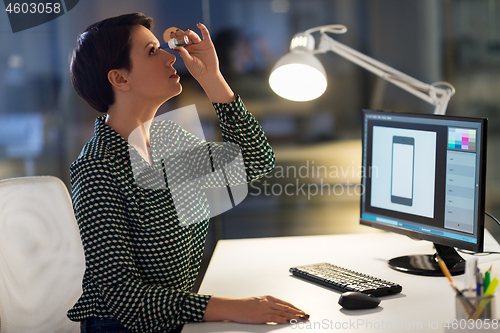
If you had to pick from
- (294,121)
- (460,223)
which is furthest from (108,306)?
(294,121)

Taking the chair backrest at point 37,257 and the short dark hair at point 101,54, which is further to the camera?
the chair backrest at point 37,257

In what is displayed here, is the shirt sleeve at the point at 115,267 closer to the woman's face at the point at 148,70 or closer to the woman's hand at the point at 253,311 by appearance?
the woman's hand at the point at 253,311

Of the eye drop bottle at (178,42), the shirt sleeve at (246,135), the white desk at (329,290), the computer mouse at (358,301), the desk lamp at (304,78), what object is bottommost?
the white desk at (329,290)

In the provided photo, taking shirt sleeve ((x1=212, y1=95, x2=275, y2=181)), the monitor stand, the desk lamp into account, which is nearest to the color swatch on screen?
the monitor stand

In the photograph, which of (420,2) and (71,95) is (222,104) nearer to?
(71,95)

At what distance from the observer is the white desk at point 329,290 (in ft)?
3.34

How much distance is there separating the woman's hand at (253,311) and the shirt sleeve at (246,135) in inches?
23.3

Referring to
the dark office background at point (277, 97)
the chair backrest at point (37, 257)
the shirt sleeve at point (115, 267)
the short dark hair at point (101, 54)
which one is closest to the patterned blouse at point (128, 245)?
the shirt sleeve at point (115, 267)

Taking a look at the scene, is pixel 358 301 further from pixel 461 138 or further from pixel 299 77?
pixel 299 77

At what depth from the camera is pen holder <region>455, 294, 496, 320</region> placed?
0.82 meters

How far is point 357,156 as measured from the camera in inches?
100

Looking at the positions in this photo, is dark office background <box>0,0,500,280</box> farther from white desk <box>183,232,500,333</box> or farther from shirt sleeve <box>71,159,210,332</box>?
shirt sleeve <box>71,159,210,332</box>

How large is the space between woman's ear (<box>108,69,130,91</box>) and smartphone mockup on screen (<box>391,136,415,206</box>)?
0.80 meters

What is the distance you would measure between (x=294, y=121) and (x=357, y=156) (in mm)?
384
